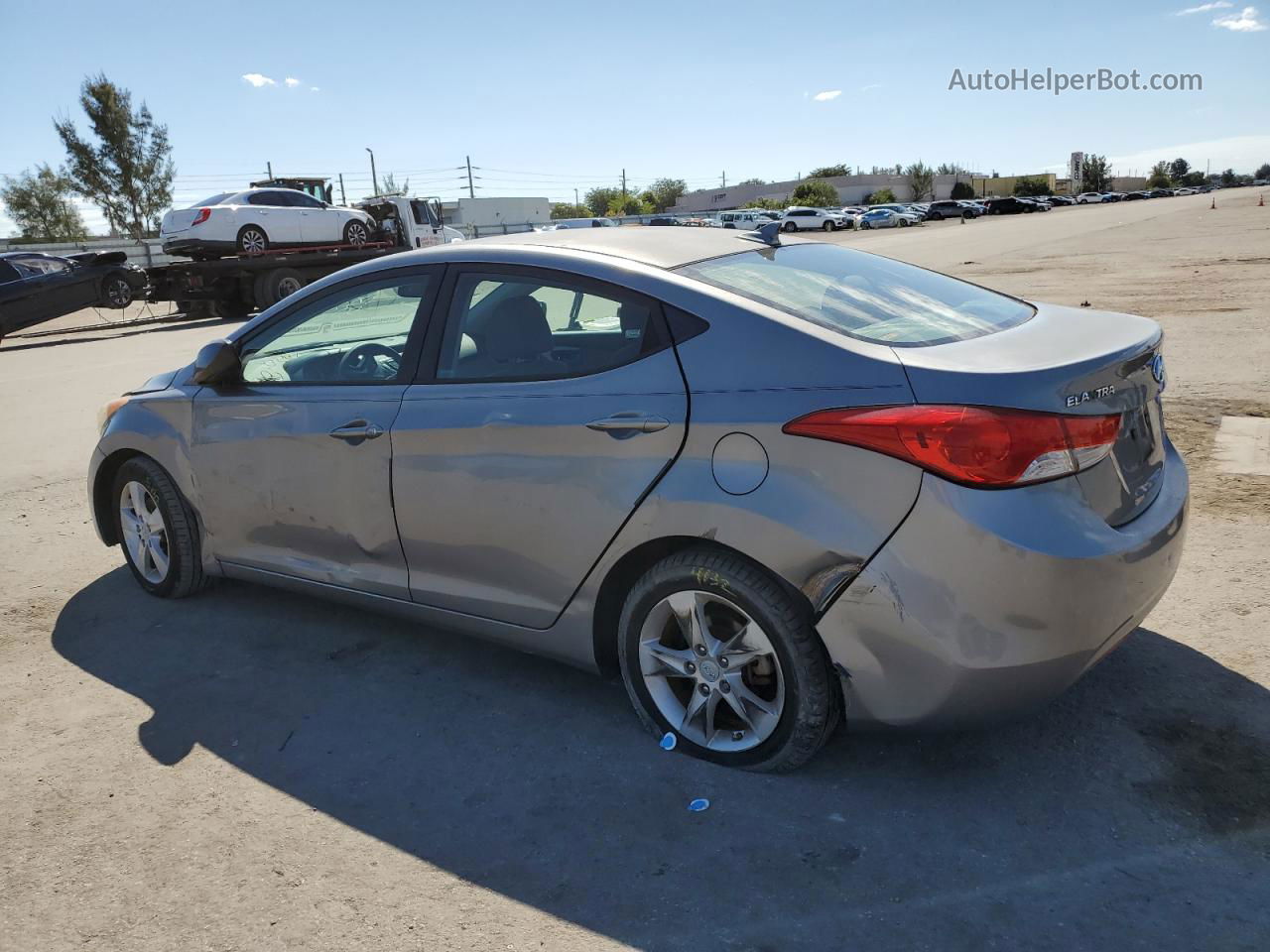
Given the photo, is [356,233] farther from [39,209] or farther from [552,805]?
[39,209]

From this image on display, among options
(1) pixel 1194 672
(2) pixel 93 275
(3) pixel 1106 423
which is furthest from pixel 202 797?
(2) pixel 93 275

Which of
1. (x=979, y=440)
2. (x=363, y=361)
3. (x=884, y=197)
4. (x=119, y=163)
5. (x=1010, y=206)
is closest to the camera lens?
(x=979, y=440)

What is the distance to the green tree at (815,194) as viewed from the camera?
10162 cm

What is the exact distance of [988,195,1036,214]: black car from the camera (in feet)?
287

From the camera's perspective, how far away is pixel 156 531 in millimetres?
4832

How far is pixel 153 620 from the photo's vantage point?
4.68m

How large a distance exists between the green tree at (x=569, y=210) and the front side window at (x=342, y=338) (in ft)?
376

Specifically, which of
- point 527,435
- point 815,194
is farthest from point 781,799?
point 815,194

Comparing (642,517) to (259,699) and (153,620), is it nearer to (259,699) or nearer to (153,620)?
(259,699)

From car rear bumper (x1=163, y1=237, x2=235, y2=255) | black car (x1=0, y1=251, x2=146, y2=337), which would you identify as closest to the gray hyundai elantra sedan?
black car (x1=0, y1=251, x2=146, y2=337)

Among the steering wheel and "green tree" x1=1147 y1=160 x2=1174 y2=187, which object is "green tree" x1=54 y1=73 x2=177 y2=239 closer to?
the steering wheel

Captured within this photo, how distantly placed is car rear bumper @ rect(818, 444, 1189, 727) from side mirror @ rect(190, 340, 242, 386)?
283 cm

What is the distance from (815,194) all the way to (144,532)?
105 meters

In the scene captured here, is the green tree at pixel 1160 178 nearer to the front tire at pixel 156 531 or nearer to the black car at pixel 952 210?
the black car at pixel 952 210
